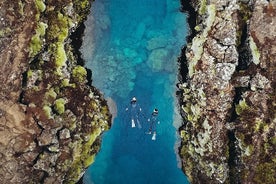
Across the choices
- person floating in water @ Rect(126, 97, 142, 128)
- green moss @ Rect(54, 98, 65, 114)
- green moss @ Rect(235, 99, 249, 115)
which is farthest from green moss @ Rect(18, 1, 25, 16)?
green moss @ Rect(235, 99, 249, 115)

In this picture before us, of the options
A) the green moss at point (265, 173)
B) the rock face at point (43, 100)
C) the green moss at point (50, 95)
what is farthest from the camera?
the green moss at point (50, 95)

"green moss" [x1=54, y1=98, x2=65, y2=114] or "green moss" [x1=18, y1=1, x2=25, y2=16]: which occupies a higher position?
"green moss" [x1=18, y1=1, x2=25, y2=16]

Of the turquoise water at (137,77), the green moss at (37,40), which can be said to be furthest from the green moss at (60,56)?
the turquoise water at (137,77)

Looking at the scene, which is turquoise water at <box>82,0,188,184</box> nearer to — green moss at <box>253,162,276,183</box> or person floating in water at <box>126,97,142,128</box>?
person floating in water at <box>126,97,142,128</box>

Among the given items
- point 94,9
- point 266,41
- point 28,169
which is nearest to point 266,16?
point 266,41

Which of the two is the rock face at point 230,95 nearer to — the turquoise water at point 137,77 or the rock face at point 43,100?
the turquoise water at point 137,77

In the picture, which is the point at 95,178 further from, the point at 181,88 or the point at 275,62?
the point at 275,62

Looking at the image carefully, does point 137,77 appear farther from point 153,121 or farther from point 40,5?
point 40,5
